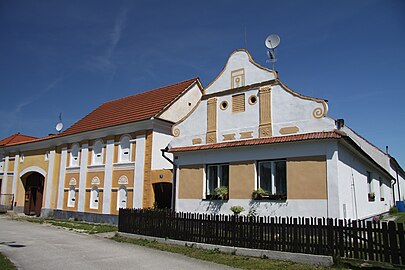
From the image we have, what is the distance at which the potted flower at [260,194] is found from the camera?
12.4m

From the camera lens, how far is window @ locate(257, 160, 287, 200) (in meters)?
12.2

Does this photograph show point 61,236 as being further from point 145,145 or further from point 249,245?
point 249,245

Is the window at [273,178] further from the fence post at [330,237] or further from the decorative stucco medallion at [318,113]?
the fence post at [330,237]

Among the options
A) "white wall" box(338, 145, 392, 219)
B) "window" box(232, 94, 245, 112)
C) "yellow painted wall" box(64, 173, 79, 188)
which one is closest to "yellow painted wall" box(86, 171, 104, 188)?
"yellow painted wall" box(64, 173, 79, 188)

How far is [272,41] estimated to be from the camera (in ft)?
46.2

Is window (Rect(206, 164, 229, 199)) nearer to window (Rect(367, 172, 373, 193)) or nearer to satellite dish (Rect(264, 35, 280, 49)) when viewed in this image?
satellite dish (Rect(264, 35, 280, 49))

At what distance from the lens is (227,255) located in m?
10.2

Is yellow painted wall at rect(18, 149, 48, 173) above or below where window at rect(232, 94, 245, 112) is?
below

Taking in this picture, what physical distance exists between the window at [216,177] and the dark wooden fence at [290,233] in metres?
2.25

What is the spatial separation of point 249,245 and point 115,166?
12.7 m

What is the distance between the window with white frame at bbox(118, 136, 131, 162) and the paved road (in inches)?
276

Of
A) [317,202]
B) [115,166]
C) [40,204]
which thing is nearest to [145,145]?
[115,166]

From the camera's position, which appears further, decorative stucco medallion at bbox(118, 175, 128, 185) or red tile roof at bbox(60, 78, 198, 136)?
red tile roof at bbox(60, 78, 198, 136)

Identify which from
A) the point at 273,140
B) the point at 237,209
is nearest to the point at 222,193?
the point at 237,209
